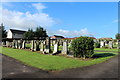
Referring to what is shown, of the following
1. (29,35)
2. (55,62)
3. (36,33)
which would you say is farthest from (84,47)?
(36,33)

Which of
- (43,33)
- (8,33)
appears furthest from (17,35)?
(43,33)

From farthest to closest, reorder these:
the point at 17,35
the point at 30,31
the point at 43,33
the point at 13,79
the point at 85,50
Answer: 1. the point at 43,33
2. the point at 17,35
3. the point at 30,31
4. the point at 85,50
5. the point at 13,79

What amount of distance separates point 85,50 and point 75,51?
107 cm

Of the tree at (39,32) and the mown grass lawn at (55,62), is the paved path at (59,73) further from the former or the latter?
the tree at (39,32)

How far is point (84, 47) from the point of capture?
10.0 metres

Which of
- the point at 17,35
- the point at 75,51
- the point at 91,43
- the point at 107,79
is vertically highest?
the point at 17,35

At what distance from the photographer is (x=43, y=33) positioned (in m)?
68.9

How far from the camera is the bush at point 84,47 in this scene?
32.8 feet

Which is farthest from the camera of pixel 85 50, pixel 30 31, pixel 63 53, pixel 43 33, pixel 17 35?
pixel 43 33

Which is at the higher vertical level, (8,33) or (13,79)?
(8,33)

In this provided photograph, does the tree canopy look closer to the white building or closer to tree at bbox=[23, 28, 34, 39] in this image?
tree at bbox=[23, 28, 34, 39]

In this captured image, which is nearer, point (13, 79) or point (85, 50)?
point (13, 79)

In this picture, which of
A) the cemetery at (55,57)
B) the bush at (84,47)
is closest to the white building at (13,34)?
the cemetery at (55,57)

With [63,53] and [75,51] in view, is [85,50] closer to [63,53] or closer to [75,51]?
[75,51]
